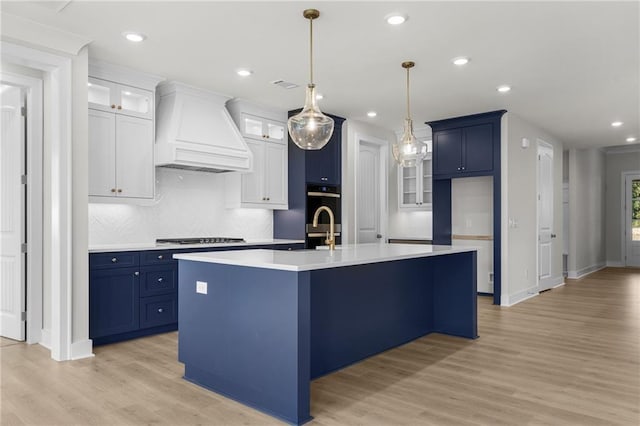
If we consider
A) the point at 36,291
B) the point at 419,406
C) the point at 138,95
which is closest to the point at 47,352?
the point at 36,291

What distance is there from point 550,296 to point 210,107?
18.5 ft

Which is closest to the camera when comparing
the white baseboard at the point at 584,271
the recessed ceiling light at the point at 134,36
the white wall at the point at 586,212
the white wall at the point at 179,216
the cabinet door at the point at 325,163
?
the recessed ceiling light at the point at 134,36

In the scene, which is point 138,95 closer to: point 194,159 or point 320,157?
point 194,159

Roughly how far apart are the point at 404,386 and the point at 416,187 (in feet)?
16.5

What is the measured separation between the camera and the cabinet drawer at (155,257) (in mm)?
4496

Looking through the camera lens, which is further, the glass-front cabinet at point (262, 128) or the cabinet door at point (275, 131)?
the cabinet door at point (275, 131)

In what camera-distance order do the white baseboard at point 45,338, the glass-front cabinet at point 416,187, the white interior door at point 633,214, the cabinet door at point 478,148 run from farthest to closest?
the white interior door at point 633,214 < the glass-front cabinet at point 416,187 < the cabinet door at point 478,148 < the white baseboard at point 45,338

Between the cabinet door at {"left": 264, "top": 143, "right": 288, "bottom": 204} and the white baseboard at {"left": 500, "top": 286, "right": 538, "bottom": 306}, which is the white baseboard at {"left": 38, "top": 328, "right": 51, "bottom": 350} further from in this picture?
the white baseboard at {"left": 500, "top": 286, "right": 538, "bottom": 306}

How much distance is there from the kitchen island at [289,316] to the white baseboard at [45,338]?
1.52m

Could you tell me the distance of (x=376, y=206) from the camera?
7.59 metres

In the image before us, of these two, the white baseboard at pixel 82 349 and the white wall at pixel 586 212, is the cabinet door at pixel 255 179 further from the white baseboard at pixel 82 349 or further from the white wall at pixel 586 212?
the white wall at pixel 586 212

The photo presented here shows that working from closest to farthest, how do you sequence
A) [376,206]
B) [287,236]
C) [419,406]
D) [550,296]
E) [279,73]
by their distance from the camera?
1. [419,406]
2. [279,73]
3. [287,236]
4. [550,296]
5. [376,206]


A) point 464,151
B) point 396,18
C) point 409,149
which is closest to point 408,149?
point 409,149

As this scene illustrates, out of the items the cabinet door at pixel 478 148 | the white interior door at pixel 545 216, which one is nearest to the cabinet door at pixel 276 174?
the cabinet door at pixel 478 148
